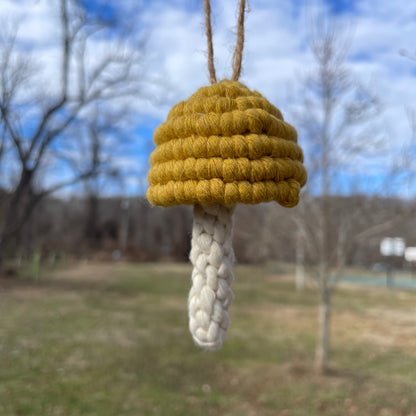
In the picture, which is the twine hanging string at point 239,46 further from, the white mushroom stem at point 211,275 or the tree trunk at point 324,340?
the tree trunk at point 324,340

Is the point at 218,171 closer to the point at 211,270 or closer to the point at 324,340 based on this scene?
the point at 211,270

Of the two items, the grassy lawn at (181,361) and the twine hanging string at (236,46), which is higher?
the twine hanging string at (236,46)

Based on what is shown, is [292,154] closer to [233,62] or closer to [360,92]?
[233,62]

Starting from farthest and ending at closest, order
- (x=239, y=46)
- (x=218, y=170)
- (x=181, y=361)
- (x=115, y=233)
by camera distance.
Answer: (x=115, y=233)
(x=181, y=361)
(x=239, y=46)
(x=218, y=170)

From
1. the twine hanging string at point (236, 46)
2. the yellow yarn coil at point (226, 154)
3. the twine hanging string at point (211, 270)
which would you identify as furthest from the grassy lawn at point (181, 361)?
the twine hanging string at point (236, 46)

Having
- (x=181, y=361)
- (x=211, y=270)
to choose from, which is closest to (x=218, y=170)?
(x=211, y=270)

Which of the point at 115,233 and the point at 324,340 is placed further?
the point at 115,233

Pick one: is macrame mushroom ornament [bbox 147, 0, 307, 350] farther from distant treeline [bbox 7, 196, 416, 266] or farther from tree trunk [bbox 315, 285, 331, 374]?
distant treeline [bbox 7, 196, 416, 266]
